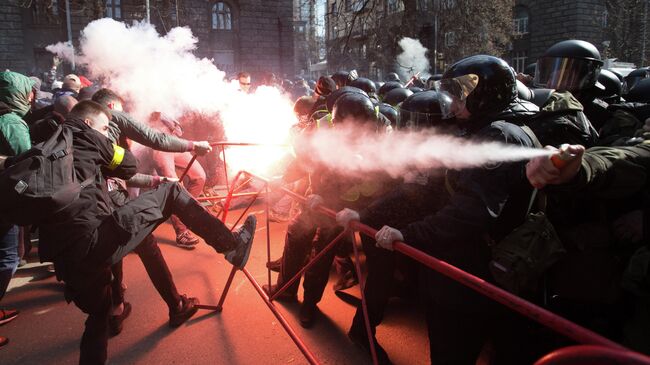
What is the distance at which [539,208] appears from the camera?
2.10m

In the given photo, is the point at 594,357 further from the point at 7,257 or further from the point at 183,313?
the point at 7,257

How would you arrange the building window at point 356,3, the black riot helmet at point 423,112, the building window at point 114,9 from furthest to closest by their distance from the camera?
the building window at point 114,9 → the building window at point 356,3 → the black riot helmet at point 423,112

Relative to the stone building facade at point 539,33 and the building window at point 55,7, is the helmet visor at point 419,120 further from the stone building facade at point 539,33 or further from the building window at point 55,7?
the building window at point 55,7

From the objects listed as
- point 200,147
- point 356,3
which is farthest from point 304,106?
point 356,3

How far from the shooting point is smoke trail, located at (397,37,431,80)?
17.6m

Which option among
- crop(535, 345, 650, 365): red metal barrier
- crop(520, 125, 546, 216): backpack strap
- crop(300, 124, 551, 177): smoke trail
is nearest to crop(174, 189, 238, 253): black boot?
crop(300, 124, 551, 177): smoke trail

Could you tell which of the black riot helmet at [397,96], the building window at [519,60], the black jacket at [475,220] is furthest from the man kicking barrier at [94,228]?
the building window at [519,60]

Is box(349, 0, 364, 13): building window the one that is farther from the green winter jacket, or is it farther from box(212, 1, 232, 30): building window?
the green winter jacket

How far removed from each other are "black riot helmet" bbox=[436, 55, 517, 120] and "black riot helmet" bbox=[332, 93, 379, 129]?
1.05m

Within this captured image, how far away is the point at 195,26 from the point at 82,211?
2685 cm

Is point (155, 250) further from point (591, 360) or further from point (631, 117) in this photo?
point (631, 117)

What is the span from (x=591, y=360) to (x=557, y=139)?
1541 millimetres

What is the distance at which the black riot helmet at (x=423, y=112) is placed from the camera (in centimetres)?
302

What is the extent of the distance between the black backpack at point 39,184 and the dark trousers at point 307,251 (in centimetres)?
182
